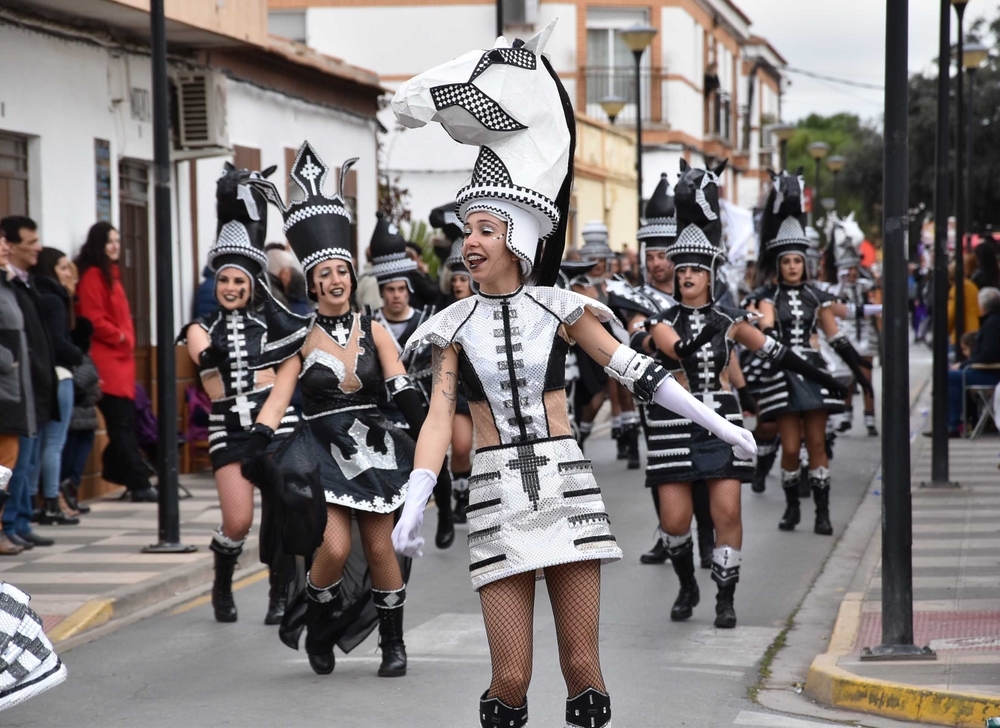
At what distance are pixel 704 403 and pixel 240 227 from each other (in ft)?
9.30

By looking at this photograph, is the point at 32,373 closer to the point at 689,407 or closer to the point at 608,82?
the point at 689,407

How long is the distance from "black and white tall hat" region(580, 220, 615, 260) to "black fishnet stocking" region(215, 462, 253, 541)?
9369mm

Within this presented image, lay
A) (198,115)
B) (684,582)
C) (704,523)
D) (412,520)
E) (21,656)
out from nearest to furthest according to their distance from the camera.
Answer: (412,520) < (21,656) < (684,582) < (704,523) < (198,115)

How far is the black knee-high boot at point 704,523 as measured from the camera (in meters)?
10.4

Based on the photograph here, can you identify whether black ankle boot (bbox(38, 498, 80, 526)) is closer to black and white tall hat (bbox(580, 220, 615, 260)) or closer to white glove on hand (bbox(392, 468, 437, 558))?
black and white tall hat (bbox(580, 220, 615, 260))

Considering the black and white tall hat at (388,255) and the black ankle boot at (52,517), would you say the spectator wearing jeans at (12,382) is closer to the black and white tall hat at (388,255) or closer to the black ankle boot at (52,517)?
the black ankle boot at (52,517)

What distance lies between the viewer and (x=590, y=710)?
17.5 ft

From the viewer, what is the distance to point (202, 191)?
58.6ft

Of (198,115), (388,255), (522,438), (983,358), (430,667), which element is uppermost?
(198,115)

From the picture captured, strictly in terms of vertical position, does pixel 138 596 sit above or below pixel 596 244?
below

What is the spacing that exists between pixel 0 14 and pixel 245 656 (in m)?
7.44

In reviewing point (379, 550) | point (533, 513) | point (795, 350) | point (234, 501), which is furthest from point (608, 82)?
point (533, 513)

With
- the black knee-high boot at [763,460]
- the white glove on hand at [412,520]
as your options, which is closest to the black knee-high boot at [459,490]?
the black knee-high boot at [763,460]

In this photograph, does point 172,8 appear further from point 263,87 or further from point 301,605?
point 301,605
